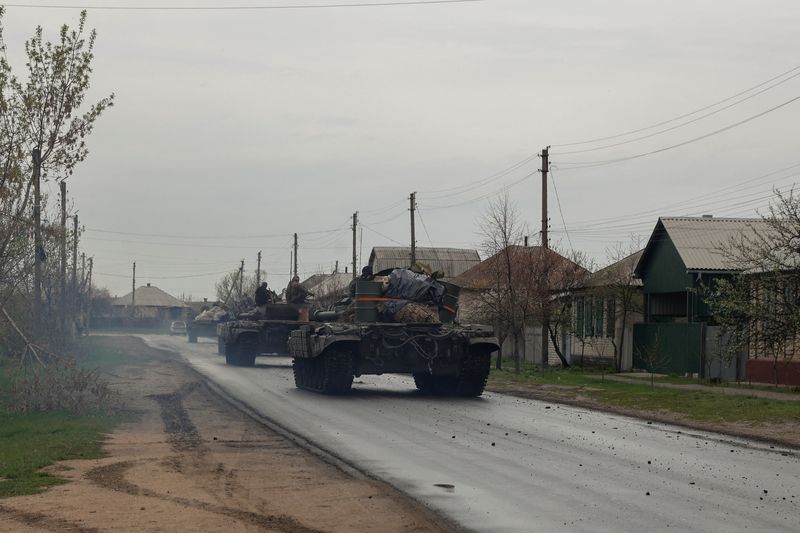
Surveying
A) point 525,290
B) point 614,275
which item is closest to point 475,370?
point 525,290

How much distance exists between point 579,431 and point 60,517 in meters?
9.45

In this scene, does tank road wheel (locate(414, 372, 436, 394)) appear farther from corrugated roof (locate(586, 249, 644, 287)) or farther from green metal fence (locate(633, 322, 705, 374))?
corrugated roof (locate(586, 249, 644, 287))

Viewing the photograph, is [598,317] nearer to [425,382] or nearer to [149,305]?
[425,382]

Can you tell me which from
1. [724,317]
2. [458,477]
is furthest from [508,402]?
[458,477]

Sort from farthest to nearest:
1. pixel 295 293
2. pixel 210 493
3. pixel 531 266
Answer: pixel 295 293, pixel 531 266, pixel 210 493

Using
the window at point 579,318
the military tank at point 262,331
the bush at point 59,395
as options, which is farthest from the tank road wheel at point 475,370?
the window at point 579,318

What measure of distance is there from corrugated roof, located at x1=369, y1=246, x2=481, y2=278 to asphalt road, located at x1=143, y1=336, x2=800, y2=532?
5829 centimetres

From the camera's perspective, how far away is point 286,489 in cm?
1083

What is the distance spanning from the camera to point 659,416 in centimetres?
1995

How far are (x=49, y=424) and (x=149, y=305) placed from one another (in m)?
142

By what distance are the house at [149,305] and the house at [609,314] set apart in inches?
3871

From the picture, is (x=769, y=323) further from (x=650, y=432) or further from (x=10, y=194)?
(x=10, y=194)

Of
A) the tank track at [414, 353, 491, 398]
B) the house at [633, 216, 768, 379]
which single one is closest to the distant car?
the house at [633, 216, 768, 379]

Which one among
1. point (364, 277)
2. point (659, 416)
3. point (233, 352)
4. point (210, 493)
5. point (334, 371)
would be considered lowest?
point (210, 493)
